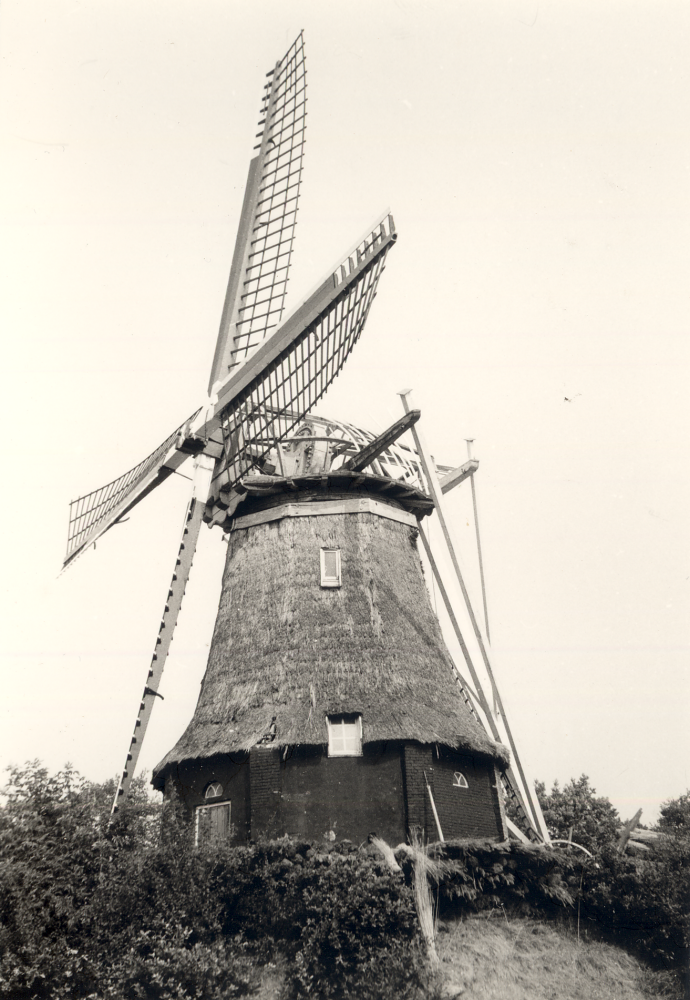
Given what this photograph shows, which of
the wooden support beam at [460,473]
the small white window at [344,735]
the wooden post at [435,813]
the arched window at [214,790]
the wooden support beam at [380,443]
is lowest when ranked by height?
the wooden post at [435,813]

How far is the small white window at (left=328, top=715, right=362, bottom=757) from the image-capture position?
52.0ft

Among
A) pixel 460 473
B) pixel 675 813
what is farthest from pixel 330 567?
pixel 675 813

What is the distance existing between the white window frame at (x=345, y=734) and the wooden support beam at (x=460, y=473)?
6179 mm

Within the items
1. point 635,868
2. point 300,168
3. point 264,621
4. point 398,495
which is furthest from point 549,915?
point 300,168

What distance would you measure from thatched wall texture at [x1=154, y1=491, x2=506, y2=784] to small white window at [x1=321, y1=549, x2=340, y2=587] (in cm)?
11

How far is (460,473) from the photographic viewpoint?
67.7 ft

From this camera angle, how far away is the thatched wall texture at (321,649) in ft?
52.9

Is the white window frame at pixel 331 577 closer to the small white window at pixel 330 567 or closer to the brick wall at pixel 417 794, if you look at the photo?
the small white window at pixel 330 567

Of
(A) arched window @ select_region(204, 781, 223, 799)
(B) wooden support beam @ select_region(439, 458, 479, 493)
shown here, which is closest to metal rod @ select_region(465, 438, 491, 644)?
(B) wooden support beam @ select_region(439, 458, 479, 493)

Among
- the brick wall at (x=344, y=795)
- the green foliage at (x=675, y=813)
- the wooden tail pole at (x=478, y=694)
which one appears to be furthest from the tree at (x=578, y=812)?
the brick wall at (x=344, y=795)

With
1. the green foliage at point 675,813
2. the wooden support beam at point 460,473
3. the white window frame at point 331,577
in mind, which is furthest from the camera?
the green foliage at point 675,813

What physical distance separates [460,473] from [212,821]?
8.77 metres

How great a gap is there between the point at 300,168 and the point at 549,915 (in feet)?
48.5

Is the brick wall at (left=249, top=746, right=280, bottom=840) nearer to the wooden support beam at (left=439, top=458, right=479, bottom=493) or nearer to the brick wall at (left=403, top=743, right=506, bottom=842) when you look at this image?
the brick wall at (left=403, top=743, right=506, bottom=842)
